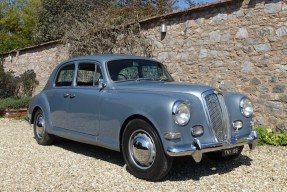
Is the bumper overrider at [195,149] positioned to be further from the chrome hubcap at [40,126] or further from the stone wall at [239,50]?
the chrome hubcap at [40,126]

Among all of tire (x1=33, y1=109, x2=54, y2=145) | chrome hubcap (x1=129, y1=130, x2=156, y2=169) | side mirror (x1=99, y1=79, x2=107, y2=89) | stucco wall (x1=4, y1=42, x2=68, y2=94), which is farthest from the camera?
stucco wall (x1=4, y1=42, x2=68, y2=94)

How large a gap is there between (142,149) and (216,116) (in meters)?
1.04

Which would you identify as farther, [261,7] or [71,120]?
[261,7]

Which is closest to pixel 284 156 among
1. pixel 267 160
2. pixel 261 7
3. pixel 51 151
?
pixel 267 160

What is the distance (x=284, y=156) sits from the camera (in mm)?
5996

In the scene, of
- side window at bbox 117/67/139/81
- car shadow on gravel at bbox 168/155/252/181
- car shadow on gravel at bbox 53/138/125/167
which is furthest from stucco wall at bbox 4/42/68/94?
car shadow on gravel at bbox 168/155/252/181

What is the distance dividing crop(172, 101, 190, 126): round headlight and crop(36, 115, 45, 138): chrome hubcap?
3.44 m

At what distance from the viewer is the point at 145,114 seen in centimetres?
469

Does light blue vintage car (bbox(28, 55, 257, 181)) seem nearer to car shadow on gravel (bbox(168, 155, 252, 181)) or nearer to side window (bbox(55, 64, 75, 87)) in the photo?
side window (bbox(55, 64, 75, 87))

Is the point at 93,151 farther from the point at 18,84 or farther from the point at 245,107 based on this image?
the point at 18,84

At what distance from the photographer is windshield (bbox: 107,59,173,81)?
5.72 metres

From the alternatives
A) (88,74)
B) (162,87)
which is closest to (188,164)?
(162,87)

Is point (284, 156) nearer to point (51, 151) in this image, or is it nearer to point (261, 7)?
point (261, 7)

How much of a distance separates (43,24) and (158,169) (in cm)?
1808
